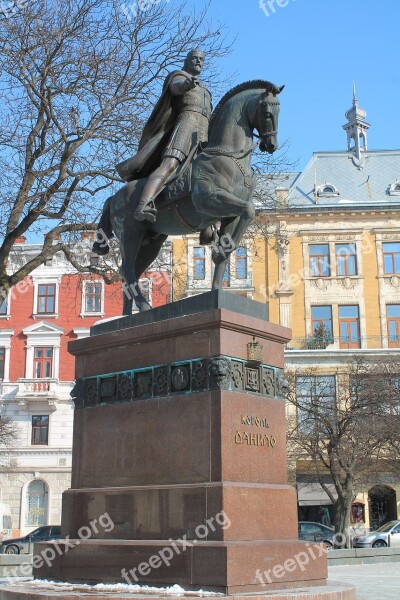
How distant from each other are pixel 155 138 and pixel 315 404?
2379 cm

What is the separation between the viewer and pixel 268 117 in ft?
27.4

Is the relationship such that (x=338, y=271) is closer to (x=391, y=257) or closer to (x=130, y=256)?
(x=391, y=257)

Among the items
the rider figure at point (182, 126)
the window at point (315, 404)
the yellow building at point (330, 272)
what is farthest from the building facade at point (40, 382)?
the rider figure at point (182, 126)

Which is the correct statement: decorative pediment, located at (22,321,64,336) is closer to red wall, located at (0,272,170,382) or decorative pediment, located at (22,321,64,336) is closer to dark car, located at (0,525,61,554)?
red wall, located at (0,272,170,382)

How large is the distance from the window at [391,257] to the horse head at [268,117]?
36.8 metres

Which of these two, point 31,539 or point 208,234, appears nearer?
point 208,234

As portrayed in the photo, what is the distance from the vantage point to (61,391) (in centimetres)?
4209

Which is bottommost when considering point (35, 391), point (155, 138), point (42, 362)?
point (155, 138)

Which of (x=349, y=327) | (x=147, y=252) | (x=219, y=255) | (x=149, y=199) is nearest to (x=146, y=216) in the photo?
(x=149, y=199)

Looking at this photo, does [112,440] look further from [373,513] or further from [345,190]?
[345,190]

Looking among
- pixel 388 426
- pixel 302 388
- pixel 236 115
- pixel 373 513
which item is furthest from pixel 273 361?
pixel 373 513

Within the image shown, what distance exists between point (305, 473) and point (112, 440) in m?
29.3

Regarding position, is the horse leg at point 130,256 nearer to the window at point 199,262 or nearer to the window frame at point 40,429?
the window at point 199,262

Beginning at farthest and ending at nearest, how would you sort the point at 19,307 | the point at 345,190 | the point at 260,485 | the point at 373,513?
the point at 345,190, the point at 19,307, the point at 373,513, the point at 260,485
